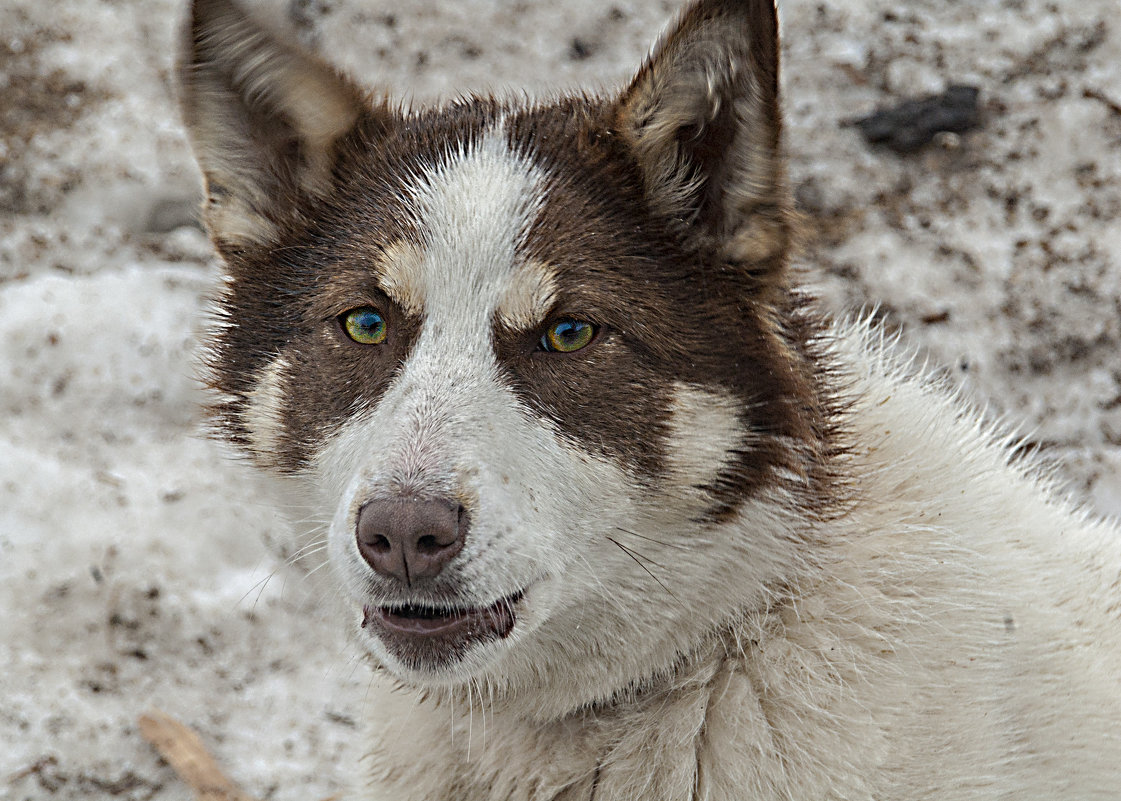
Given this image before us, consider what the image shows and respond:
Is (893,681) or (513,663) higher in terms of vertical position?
(893,681)

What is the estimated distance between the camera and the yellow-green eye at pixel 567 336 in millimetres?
2357

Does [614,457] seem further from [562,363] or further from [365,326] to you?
[365,326]

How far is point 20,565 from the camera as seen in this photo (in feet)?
13.4

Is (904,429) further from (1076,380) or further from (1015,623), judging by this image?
(1076,380)

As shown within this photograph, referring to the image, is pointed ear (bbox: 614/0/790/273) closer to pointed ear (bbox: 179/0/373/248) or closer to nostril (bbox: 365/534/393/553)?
pointed ear (bbox: 179/0/373/248)

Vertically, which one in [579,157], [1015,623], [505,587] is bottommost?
[505,587]

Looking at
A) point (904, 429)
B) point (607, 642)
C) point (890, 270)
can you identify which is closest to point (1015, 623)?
point (904, 429)

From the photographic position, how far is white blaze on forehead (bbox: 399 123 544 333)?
2338mm

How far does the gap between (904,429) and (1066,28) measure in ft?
10.5

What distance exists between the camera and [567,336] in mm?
2365

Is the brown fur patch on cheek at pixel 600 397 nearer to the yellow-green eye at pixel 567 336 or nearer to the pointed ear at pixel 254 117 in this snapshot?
the yellow-green eye at pixel 567 336

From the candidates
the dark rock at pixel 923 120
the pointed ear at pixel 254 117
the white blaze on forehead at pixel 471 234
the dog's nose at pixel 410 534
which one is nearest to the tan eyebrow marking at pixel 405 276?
the white blaze on forehead at pixel 471 234

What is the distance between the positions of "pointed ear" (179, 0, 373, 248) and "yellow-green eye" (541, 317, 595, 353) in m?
0.69

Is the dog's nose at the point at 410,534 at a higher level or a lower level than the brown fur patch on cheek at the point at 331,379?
higher
